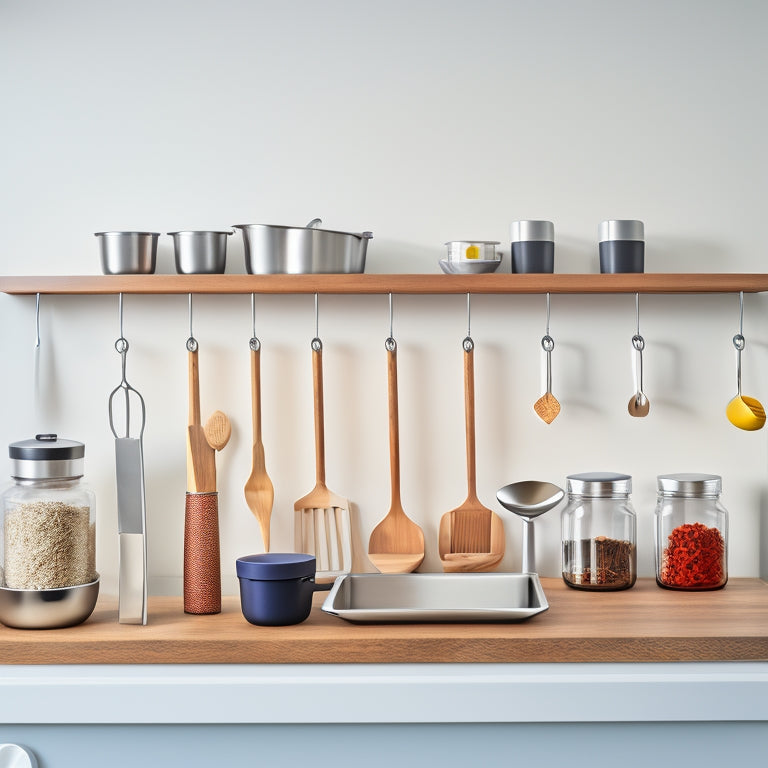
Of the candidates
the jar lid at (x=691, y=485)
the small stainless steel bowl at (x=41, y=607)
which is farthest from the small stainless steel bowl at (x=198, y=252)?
the jar lid at (x=691, y=485)

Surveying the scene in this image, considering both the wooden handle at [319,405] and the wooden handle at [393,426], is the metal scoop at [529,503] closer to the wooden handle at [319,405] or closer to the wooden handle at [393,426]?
the wooden handle at [393,426]

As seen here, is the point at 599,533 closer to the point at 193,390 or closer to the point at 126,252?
the point at 193,390

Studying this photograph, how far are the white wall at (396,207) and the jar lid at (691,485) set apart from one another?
0.37 ft

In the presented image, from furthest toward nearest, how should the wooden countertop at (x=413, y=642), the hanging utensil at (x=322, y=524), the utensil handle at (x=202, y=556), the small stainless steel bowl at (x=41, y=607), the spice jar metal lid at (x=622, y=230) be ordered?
the hanging utensil at (x=322, y=524) < the spice jar metal lid at (x=622, y=230) < the utensil handle at (x=202, y=556) < the small stainless steel bowl at (x=41, y=607) < the wooden countertop at (x=413, y=642)

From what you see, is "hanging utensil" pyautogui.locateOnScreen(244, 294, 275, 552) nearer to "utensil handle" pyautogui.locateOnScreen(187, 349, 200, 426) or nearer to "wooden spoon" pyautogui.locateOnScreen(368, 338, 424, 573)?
"utensil handle" pyautogui.locateOnScreen(187, 349, 200, 426)

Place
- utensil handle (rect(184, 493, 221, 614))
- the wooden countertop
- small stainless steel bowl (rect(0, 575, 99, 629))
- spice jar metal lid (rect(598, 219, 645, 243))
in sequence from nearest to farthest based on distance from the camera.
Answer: the wooden countertop < small stainless steel bowl (rect(0, 575, 99, 629)) < utensil handle (rect(184, 493, 221, 614)) < spice jar metal lid (rect(598, 219, 645, 243))

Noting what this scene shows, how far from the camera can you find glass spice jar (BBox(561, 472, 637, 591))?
166 centimetres

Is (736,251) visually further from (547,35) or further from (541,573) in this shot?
(541,573)

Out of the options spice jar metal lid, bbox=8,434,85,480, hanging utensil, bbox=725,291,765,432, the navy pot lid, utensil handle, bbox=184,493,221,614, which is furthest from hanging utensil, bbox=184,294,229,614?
hanging utensil, bbox=725,291,765,432

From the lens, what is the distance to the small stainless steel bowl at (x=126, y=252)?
64.8 inches

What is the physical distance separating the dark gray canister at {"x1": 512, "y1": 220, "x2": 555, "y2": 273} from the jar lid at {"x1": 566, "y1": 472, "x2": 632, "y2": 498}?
1.32 feet

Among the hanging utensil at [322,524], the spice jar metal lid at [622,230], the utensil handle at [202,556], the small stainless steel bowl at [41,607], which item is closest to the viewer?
the small stainless steel bowl at [41,607]

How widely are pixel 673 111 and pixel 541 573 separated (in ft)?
3.18

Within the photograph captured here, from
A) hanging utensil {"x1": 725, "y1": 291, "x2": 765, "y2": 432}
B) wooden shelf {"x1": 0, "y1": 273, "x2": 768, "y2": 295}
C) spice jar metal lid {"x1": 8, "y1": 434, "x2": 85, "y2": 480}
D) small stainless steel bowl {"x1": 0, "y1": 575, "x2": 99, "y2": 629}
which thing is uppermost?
wooden shelf {"x1": 0, "y1": 273, "x2": 768, "y2": 295}
